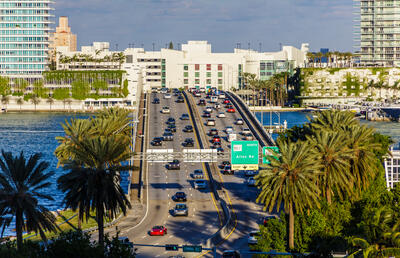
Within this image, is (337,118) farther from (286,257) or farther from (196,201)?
(286,257)

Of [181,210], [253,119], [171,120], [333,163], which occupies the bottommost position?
[181,210]

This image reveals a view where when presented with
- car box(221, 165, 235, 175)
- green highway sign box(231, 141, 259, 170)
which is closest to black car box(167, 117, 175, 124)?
car box(221, 165, 235, 175)

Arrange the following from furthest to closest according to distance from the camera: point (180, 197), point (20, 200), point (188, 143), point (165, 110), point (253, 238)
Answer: point (165, 110), point (188, 143), point (180, 197), point (253, 238), point (20, 200)

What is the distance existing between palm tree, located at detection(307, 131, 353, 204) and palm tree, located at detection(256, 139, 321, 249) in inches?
189

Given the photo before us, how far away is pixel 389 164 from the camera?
91625 mm

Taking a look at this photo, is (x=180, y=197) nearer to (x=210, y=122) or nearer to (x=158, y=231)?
(x=158, y=231)

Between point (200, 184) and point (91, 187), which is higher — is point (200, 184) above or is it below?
below

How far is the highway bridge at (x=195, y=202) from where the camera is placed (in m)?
72.3

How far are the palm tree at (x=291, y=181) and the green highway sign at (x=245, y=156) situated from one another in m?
21.1

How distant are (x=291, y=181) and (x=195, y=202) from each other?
26.3 m

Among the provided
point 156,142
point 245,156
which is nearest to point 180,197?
point 245,156

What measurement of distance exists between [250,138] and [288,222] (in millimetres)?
63612

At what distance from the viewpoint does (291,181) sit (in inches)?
2633

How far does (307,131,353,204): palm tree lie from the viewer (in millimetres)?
73062
